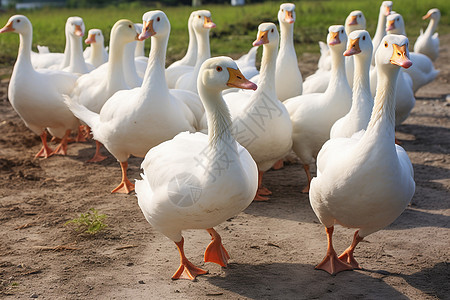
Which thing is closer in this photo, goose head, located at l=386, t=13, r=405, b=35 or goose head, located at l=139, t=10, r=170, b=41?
goose head, located at l=139, t=10, r=170, b=41

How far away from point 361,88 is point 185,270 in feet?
7.91

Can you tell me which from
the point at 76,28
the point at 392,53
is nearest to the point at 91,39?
the point at 76,28

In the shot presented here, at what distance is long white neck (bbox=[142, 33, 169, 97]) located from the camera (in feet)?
19.4

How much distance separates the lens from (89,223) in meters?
5.22

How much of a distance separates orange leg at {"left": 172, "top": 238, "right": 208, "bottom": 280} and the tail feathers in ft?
A: 8.32

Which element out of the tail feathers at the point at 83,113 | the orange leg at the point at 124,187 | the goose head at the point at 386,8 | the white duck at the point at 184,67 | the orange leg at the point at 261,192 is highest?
the goose head at the point at 386,8

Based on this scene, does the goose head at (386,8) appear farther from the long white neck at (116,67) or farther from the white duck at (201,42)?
the long white neck at (116,67)

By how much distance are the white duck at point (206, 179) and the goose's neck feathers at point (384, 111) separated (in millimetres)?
875

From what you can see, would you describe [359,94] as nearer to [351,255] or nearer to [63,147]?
[351,255]

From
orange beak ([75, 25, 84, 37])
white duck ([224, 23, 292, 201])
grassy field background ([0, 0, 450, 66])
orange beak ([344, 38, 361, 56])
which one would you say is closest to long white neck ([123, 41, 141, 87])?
orange beak ([75, 25, 84, 37])

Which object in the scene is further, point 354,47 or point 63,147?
point 63,147

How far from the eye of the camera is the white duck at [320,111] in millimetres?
6109

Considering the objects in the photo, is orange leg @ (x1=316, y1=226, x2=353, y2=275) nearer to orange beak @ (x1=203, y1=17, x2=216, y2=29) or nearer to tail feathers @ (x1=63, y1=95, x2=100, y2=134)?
tail feathers @ (x1=63, y1=95, x2=100, y2=134)

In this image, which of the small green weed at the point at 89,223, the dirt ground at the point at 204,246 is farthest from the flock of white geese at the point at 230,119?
the small green weed at the point at 89,223
